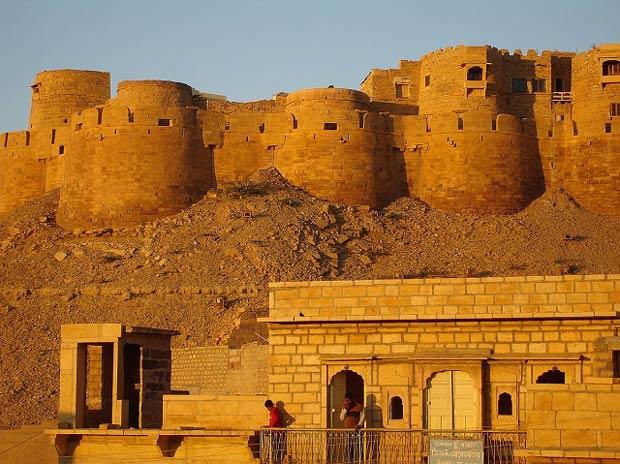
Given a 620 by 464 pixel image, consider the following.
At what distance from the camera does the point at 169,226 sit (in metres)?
40.1

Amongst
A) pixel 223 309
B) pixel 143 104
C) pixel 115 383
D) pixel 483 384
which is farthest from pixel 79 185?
pixel 483 384

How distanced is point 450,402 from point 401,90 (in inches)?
1019

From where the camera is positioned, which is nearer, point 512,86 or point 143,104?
point 143,104

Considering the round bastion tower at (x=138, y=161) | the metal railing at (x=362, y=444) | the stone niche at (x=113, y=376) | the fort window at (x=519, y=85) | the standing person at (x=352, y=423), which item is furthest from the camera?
the fort window at (x=519, y=85)

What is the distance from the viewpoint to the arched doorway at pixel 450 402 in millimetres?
19203

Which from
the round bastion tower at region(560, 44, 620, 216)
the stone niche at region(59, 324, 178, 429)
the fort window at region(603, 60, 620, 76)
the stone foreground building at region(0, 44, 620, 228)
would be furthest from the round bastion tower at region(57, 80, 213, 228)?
the stone niche at region(59, 324, 178, 429)

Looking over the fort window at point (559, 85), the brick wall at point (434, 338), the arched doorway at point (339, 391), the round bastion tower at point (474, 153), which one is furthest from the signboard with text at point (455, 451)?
the fort window at point (559, 85)

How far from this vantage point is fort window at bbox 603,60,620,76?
4322cm

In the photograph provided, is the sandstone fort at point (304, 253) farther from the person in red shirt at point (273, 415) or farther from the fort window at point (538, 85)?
the person in red shirt at point (273, 415)

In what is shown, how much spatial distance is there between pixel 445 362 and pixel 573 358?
150 centimetres

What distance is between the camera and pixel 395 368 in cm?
1944

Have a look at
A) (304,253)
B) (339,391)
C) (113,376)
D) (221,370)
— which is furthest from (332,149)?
(339,391)

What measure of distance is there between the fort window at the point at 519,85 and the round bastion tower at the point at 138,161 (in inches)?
349

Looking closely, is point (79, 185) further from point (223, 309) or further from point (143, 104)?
point (223, 309)
